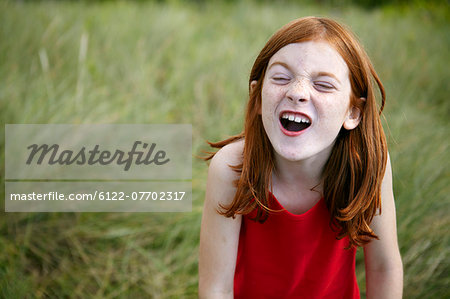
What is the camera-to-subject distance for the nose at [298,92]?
1095 millimetres

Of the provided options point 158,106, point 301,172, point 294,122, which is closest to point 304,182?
point 301,172

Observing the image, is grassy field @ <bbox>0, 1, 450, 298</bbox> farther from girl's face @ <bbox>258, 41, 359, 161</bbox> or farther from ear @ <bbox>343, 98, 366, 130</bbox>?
girl's face @ <bbox>258, 41, 359, 161</bbox>

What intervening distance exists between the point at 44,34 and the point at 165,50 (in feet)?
3.38

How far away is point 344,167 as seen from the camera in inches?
50.9

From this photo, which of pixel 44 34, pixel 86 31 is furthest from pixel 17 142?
pixel 86 31

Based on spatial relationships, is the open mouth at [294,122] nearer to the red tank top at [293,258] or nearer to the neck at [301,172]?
the neck at [301,172]

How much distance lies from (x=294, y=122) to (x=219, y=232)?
426mm

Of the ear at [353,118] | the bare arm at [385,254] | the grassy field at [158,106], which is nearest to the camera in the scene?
the ear at [353,118]

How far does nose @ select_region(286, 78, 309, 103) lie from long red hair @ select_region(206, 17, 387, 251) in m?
0.14

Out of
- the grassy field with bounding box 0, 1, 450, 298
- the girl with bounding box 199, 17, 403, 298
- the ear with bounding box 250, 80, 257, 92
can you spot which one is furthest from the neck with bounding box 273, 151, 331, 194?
the grassy field with bounding box 0, 1, 450, 298

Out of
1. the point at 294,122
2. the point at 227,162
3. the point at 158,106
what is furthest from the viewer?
the point at 158,106

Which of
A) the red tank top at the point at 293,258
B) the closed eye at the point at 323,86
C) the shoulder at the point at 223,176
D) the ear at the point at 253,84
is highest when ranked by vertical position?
the ear at the point at 253,84

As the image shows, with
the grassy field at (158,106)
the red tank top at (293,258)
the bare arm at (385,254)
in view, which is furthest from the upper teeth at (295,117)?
the grassy field at (158,106)

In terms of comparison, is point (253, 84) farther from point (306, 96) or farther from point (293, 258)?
point (293, 258)
